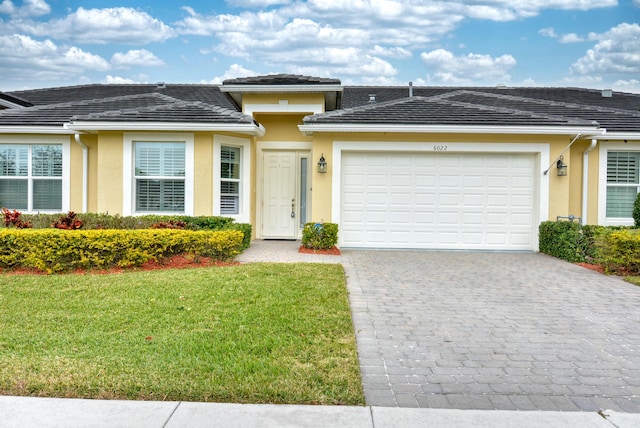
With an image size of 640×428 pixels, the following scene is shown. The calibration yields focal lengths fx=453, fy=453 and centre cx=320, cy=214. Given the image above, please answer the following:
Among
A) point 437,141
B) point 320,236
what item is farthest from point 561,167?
point 320,236

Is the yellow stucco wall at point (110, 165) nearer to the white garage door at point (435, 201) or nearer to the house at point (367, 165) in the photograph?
the house at point (367, 165)

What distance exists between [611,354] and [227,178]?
31.3ft

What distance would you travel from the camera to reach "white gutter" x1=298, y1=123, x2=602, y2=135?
11.2m

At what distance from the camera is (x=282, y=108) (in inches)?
517

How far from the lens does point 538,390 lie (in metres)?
3.72

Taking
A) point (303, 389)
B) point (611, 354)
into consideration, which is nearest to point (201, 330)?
point (303, 389)

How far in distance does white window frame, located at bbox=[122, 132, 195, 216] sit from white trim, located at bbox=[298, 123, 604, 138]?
2955 millimetres

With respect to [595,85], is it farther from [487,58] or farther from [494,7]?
[494,7]

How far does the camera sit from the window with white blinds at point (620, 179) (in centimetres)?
1230

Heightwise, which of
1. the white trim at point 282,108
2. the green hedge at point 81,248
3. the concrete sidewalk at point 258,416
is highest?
the white trim at point 282,108

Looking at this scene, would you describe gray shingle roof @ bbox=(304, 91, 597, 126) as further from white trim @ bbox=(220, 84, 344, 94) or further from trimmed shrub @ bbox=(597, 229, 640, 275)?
trimmed shrub @ bbox=(597, 229, 640, 275)

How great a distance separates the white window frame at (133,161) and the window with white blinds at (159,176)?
0.08 meters

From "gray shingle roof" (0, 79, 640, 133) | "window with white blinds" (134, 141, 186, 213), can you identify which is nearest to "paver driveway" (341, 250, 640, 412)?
"gray shingle roof" (0, 79, 640, 133)

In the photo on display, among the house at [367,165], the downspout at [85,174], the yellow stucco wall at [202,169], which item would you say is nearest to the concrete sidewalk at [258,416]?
the yellow stucco wall at [202,169]
